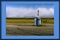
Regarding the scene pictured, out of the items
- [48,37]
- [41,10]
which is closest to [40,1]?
[41,10]

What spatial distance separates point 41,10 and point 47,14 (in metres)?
0.23

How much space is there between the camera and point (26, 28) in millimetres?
6500

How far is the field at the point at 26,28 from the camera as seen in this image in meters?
6.45

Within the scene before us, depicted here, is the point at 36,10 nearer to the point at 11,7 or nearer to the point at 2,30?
the point at 11,7

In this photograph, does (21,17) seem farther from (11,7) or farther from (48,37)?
(48,37)

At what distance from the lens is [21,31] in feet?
21.3

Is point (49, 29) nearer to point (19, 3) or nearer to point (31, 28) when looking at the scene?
point (31, 28)

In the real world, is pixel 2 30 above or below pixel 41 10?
below

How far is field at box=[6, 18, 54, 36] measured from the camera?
254 inches

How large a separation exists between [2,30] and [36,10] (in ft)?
4.10

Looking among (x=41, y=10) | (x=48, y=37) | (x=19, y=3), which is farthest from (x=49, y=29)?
(x=19, y=3)

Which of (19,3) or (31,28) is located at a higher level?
(19,3)

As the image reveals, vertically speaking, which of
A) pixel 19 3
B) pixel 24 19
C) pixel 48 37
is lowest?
pixel 48 37

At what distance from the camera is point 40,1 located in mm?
6375
